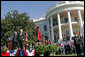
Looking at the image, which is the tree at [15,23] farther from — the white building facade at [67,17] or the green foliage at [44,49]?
the green foliage at [44,49]

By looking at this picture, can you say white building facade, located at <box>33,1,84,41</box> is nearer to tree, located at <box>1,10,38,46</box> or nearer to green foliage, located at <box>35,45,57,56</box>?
tree, located at <box>1,10,38,46</box>

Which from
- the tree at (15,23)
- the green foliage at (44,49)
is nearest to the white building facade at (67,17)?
the tree at (15,23)

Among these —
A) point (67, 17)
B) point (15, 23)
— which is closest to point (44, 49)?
point (15, 23)

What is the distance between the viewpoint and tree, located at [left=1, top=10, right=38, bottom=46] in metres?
21.9

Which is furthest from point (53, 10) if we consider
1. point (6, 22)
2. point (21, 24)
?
point (6, 22)

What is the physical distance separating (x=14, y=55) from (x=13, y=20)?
15.8 metres

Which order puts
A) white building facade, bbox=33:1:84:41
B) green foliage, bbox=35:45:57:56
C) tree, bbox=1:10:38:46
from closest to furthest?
1. green foliage, bbox=35:45:57:56
2. tree, bbox=1:10:38:46
3. white building facade, bbox=33:1:84:41

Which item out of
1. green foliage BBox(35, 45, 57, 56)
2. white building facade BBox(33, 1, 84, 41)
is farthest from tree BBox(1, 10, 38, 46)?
green foliage BBox(35, 45, 57, 56)

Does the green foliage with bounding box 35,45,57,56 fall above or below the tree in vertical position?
below

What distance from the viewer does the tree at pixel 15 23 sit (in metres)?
21.9

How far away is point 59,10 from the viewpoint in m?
28.2

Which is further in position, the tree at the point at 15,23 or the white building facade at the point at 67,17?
the white building facade at the point at 67,17

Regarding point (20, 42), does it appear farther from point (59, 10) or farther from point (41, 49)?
point (59, 10)

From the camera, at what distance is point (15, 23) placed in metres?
22.6
